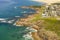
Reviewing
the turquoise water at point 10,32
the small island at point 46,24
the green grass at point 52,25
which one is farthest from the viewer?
the green grass at point 52,25

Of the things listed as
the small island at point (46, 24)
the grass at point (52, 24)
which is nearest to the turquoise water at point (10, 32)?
the small island at point (46, 24)

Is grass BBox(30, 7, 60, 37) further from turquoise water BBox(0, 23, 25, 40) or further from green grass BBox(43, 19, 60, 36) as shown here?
turquoise water BBox(0, 23, 25, 40)

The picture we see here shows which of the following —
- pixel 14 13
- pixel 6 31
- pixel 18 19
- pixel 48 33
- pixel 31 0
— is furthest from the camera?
pixel 31 0

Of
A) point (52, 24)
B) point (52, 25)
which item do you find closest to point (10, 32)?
point (52, 25)

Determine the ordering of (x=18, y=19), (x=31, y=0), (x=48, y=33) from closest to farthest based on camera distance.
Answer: (x=48, y=33) → (x=18, y=19) → (x=31, y=0)

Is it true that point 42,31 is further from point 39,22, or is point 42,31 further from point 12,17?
point 12,17

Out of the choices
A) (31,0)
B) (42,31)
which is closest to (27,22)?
(42,31)

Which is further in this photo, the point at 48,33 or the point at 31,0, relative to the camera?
the point at 31,0

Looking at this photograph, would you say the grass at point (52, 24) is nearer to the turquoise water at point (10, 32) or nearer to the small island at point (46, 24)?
the small island at point (46, 24)
